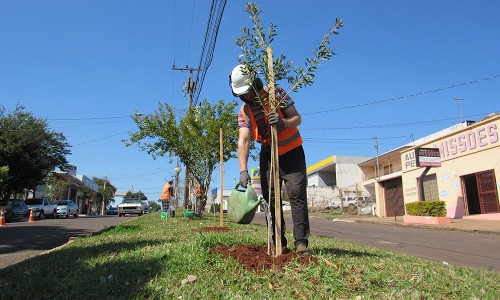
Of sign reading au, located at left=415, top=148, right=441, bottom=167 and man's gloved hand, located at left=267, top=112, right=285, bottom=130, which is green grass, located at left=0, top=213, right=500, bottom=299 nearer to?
man's gloved hand, located at left=267, top=112, right=285, bottom=130

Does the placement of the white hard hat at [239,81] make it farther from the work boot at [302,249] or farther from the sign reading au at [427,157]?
the sign reading au at [427,157]

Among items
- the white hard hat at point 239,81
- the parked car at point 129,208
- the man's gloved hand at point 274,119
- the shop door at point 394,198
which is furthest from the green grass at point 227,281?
the parked car at point 129,208

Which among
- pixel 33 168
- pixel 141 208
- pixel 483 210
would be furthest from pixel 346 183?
pixel 33 168

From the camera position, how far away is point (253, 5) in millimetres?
4059

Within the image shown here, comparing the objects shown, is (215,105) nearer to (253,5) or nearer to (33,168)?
(253,5)

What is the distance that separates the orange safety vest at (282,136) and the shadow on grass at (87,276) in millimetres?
1564

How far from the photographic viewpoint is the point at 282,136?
163 inches

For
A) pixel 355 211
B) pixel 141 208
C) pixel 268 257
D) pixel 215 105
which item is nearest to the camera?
pixel 268 257

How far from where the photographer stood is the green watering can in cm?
369

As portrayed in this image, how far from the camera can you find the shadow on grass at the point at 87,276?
10.7 feet

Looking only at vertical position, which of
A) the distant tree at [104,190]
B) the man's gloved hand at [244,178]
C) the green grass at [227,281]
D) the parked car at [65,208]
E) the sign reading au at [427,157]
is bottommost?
the green grass at [227,281]

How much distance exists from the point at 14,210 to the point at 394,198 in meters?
25.4

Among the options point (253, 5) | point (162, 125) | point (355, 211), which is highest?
point (162, 125)

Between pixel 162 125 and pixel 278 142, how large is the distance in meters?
13.2
